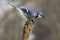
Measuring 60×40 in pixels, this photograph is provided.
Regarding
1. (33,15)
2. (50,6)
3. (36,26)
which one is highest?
(50,6)

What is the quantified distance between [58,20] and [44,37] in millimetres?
130

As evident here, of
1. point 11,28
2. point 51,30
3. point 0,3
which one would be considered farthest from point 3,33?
point 51,30

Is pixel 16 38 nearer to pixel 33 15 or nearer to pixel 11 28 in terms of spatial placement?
pixel 11 28

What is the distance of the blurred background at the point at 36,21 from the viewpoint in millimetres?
915

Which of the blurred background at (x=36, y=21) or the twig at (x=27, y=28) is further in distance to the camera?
the blurred background at (x=36, y=21)

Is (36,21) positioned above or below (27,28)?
above

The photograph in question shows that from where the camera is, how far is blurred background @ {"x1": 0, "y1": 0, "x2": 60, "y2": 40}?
92 centimetres

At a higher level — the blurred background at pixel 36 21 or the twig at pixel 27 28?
the blurred background at pixel 36 21

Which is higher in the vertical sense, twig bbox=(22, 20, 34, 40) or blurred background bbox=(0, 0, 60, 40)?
blurred background bbox=(0, 0, 60, 40)

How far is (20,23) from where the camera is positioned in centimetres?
93

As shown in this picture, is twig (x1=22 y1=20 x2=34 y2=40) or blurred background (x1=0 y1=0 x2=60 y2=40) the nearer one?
twig (x1=22 y1=20 x2=34 y2=40)

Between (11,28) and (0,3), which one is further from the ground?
(0,3)

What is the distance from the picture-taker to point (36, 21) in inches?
35.9

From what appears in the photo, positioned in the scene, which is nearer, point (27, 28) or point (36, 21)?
point (27, 28)
